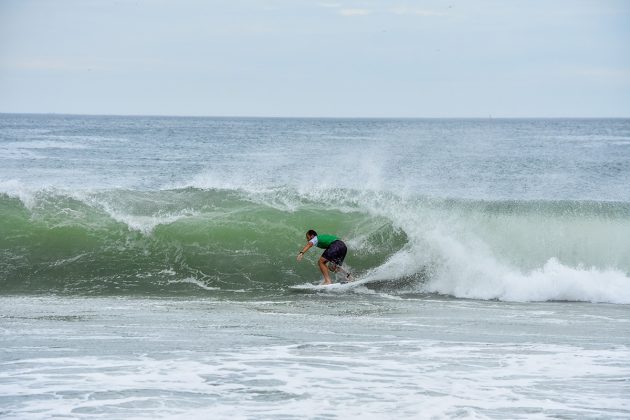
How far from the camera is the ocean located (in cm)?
794

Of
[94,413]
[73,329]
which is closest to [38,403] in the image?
[94,413]

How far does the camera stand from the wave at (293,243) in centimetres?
1516

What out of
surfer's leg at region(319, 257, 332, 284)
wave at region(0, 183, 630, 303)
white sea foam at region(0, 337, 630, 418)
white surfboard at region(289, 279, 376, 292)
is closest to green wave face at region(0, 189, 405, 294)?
wave at region(0, 183, 630, 303)

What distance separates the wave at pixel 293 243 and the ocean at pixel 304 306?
5cm

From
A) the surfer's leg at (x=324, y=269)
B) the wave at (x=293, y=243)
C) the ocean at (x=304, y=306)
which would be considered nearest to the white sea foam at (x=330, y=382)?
the ocean at (x=304, y=306)

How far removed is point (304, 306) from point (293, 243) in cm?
477

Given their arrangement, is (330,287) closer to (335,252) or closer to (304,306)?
(335,252)

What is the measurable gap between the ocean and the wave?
0.05m

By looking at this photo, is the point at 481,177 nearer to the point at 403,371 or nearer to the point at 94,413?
the point at 403,371

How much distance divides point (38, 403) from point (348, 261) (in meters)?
9.68

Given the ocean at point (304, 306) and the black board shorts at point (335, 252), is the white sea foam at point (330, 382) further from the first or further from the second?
the black board shorts at point (335, 252)

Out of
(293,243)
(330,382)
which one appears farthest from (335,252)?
(330,382)

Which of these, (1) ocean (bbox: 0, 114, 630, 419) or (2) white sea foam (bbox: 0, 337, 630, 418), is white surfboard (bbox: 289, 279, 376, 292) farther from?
(2) white sea foam (bbox: 0, 337, 630, 418)

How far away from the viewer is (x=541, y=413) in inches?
295
